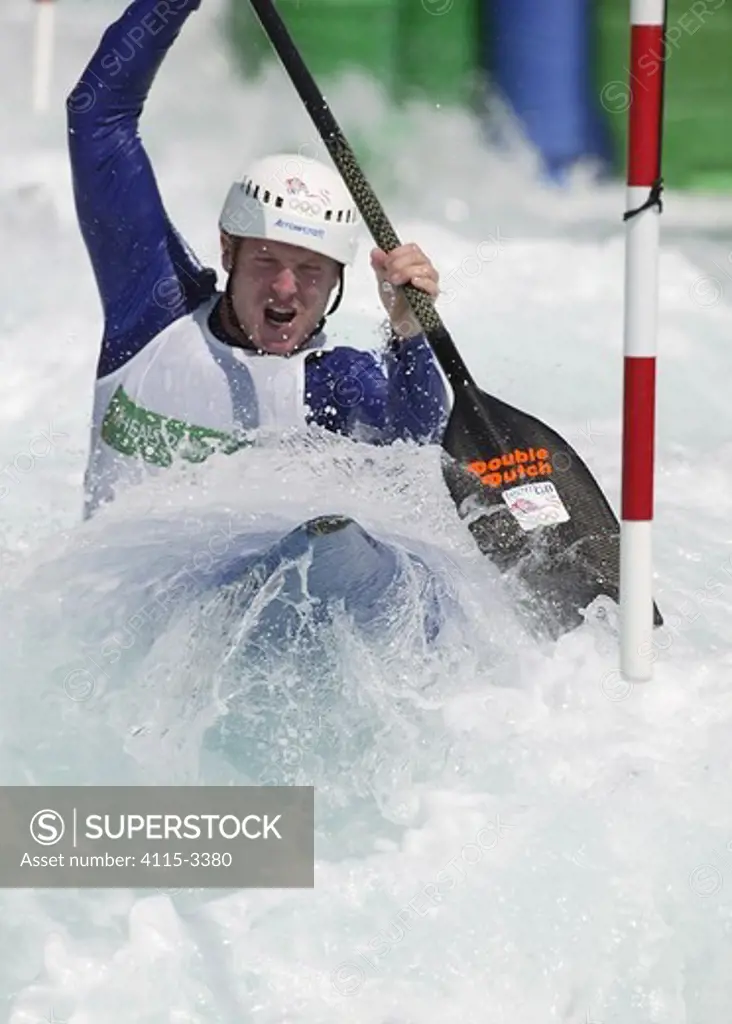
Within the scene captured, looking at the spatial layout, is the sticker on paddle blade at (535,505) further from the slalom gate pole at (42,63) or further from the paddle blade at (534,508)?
the slalom gate pole at (42,63)

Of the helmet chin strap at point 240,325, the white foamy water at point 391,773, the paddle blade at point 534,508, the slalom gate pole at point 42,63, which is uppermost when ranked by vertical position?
the slalom gate pole at point 42,63

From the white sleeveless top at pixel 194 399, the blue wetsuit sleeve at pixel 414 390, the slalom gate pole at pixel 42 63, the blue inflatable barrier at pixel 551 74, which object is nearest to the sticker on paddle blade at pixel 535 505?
the blue wetsuit sleeve at pixel 414 390

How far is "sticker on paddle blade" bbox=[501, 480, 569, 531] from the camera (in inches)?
87.1

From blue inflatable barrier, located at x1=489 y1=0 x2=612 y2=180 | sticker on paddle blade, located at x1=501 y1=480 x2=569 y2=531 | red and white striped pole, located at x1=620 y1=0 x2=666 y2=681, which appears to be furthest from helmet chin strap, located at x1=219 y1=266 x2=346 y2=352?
blue inflatable barrier, located at x1=489 y1=0 x2=612 y2=180

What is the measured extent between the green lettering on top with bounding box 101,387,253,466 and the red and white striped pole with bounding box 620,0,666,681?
0.56 metres

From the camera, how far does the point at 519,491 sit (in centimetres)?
224

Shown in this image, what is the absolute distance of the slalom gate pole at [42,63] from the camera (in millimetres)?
4332

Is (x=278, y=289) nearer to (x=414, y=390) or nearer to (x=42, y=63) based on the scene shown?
(x=414, y=390)

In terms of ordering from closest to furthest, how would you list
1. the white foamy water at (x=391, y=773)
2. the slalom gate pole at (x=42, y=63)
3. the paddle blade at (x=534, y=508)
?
1. the white foamy water at (x=391, y=773)
2. the paddle blade at (x=534, y=508)
3. the slalom gate pole at (x=42, y=63)

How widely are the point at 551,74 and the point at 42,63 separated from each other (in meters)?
1.37

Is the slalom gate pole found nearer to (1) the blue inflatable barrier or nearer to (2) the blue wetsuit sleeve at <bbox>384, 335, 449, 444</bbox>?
(1) the blue inflatable barrier

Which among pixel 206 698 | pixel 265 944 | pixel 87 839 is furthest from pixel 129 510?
pixel 265 944

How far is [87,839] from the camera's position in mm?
1854

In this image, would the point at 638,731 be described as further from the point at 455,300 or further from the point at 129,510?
the point at 455,300
